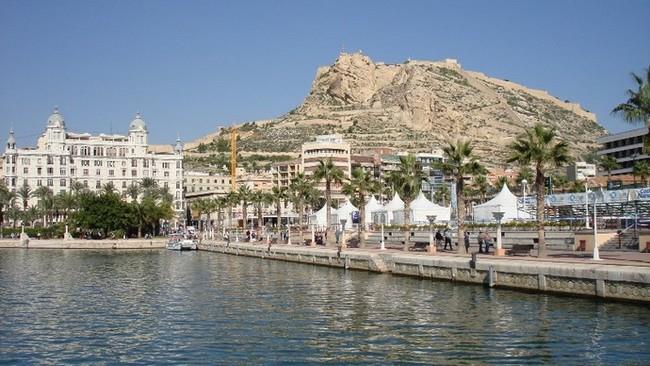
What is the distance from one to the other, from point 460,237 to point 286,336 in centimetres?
2691

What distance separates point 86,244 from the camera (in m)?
113

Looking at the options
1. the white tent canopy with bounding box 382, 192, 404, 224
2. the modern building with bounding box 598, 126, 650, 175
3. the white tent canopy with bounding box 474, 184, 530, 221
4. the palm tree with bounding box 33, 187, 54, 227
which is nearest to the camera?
the white tent canopy with bounding box 474, 184, 530, 221

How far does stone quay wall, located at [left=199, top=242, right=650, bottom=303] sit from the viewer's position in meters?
29.8

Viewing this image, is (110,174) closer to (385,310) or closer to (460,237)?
(460,237)

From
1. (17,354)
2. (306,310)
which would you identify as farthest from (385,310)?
(17,354)

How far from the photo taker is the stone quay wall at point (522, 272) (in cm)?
2978

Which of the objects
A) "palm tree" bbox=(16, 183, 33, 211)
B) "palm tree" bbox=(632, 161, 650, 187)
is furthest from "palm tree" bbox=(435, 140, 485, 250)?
"palm tree" bbox=(16, 183, 33, 211)

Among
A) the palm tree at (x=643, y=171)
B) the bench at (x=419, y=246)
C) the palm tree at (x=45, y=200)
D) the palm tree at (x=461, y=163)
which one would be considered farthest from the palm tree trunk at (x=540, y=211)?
the palm tree at (x=45, y=200)

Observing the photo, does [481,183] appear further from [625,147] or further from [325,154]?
[325,154]

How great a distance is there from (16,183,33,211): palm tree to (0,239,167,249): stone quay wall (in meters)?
31.0

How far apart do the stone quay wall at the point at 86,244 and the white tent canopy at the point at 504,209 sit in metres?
57.5

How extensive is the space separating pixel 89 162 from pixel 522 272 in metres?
142

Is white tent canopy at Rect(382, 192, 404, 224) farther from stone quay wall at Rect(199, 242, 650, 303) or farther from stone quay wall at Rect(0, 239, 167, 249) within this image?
stone quay wall at Rect(0, 239, 167, 249)

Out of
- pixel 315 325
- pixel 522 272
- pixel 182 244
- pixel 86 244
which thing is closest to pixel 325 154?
pixel 86 244
